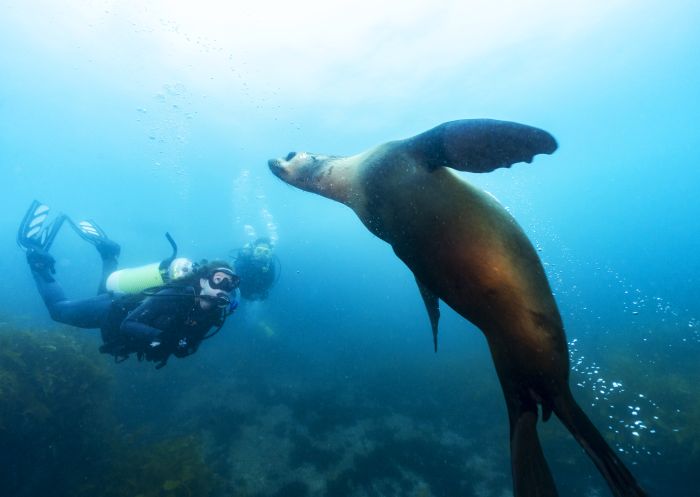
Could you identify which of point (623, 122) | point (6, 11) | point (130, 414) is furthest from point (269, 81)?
point (623, 122)

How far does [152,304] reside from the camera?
5.53 meters

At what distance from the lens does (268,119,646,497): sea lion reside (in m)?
1.68

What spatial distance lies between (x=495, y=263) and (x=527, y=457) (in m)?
0.96

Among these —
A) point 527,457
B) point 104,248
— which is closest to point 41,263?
point 104,248

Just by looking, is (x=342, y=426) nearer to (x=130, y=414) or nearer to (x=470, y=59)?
(x=130, y=414)

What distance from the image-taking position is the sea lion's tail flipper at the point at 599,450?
4.92 feet

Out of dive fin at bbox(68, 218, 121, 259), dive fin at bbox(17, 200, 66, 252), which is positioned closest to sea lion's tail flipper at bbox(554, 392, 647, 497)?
dive fin at bbox(68, 218, 121, 259)

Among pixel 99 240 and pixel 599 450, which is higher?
pixel 599 450

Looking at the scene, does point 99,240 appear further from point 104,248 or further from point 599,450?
point 599,450

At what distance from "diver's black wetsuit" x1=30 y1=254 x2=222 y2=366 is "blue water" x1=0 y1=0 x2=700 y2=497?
251 centimetres

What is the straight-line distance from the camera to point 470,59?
1845cm

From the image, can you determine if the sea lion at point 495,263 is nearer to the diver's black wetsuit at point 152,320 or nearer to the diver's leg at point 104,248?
the diver's black wetsuit at point 152,320

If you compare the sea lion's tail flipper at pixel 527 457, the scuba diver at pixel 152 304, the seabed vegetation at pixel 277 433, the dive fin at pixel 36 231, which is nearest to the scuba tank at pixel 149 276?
the scuba diver at pixel 152 304

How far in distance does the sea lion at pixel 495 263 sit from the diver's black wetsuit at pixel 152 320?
4530 mm
